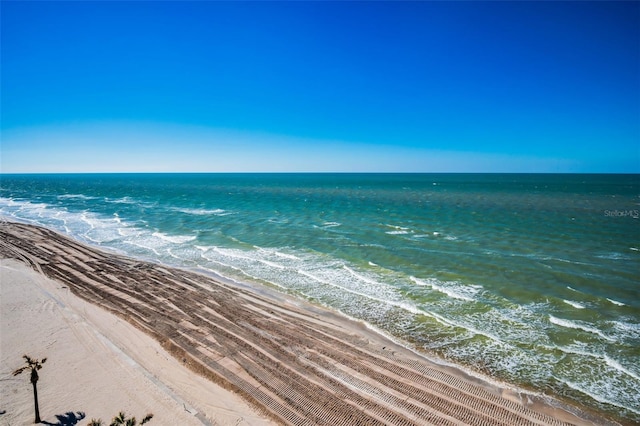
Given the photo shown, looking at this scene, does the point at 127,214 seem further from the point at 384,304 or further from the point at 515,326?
the point at 515,326

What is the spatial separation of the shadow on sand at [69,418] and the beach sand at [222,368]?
28mm

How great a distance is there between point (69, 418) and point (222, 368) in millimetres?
3867

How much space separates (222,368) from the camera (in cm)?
1002

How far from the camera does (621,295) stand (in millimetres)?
16484

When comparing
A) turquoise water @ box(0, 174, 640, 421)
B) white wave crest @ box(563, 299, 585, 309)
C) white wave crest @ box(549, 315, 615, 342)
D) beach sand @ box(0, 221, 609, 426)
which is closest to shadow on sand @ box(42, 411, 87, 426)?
beach sand @ box(0, 221, 609, 426)

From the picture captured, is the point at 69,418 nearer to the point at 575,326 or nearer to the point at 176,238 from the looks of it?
the point at 575,326

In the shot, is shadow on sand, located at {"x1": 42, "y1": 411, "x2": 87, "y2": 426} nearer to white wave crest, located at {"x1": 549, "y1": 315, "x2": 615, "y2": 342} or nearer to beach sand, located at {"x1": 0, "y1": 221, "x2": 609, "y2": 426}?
beach sand, located at {"x1": 0, "y1": 221, "x2": 609, "y2": 426}

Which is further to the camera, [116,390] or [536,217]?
[536,217]

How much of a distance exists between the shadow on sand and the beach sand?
3 centimetres

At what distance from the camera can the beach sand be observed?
826 cm

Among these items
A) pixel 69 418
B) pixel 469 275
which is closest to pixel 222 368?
pixel 69 418

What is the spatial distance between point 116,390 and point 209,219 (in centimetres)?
3413

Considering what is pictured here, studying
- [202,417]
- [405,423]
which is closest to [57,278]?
[202,417]

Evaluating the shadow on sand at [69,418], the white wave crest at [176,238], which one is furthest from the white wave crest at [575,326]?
the white wave crest at [176,238]
